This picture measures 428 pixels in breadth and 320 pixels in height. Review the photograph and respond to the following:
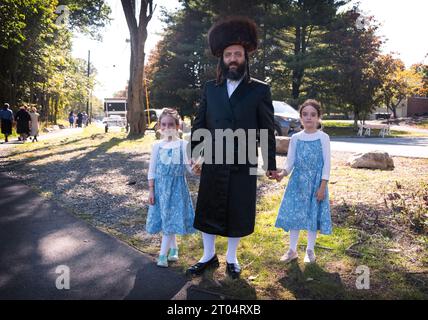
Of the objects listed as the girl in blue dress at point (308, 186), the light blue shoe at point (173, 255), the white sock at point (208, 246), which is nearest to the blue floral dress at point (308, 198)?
the girl in blue dress at point (308, 186)

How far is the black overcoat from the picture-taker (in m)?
3.64

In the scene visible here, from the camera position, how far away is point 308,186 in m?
4.02

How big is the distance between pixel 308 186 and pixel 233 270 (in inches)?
45.6

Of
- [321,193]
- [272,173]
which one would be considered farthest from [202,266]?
[321,193]

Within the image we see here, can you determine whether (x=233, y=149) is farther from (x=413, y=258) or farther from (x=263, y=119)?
(x=413, y=258)

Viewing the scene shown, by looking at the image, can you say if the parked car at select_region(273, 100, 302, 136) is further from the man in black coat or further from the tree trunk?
the man in black coat

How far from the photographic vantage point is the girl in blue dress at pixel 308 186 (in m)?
3.99

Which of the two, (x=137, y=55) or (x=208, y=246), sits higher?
(x=137, y=55)

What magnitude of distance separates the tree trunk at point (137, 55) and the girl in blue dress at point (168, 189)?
46.4 ft

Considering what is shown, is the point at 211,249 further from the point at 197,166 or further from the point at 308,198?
the point at 308,198

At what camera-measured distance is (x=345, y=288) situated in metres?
3.43

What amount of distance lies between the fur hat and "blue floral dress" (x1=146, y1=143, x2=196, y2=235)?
1125 millimetres

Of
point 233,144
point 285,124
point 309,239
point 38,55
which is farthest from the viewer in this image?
point 38,55
